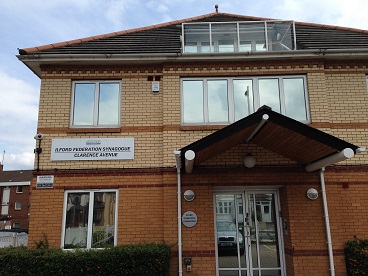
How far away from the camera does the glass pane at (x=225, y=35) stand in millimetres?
9258

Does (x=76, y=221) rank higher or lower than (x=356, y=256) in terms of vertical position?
higher

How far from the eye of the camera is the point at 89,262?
675cm

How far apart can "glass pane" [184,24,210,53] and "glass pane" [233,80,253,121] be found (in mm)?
1671

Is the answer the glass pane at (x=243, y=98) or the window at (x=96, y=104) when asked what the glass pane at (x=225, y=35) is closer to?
the glass pane at (x=243, y=98)

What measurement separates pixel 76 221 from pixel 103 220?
66 centimetres

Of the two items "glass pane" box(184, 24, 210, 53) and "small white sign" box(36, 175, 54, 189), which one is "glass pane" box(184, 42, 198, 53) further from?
"small white sign" box(36, 175, 54, 189)

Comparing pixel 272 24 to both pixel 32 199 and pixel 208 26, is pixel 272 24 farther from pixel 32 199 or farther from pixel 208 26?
pixel 32 199

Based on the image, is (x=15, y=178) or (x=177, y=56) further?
(x=15, y=178)

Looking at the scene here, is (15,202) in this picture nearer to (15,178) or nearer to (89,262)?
(15,178)

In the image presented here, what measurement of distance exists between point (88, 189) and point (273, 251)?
4845 millimetres

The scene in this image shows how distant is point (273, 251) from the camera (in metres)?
8.09

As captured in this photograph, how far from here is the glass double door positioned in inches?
313

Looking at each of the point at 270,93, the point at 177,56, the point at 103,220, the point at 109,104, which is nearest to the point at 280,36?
the point at 270,93

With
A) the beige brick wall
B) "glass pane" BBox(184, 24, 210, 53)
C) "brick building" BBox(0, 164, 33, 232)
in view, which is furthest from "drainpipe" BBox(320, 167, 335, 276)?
"brick building" BBox(0, 164, 33, 232)
